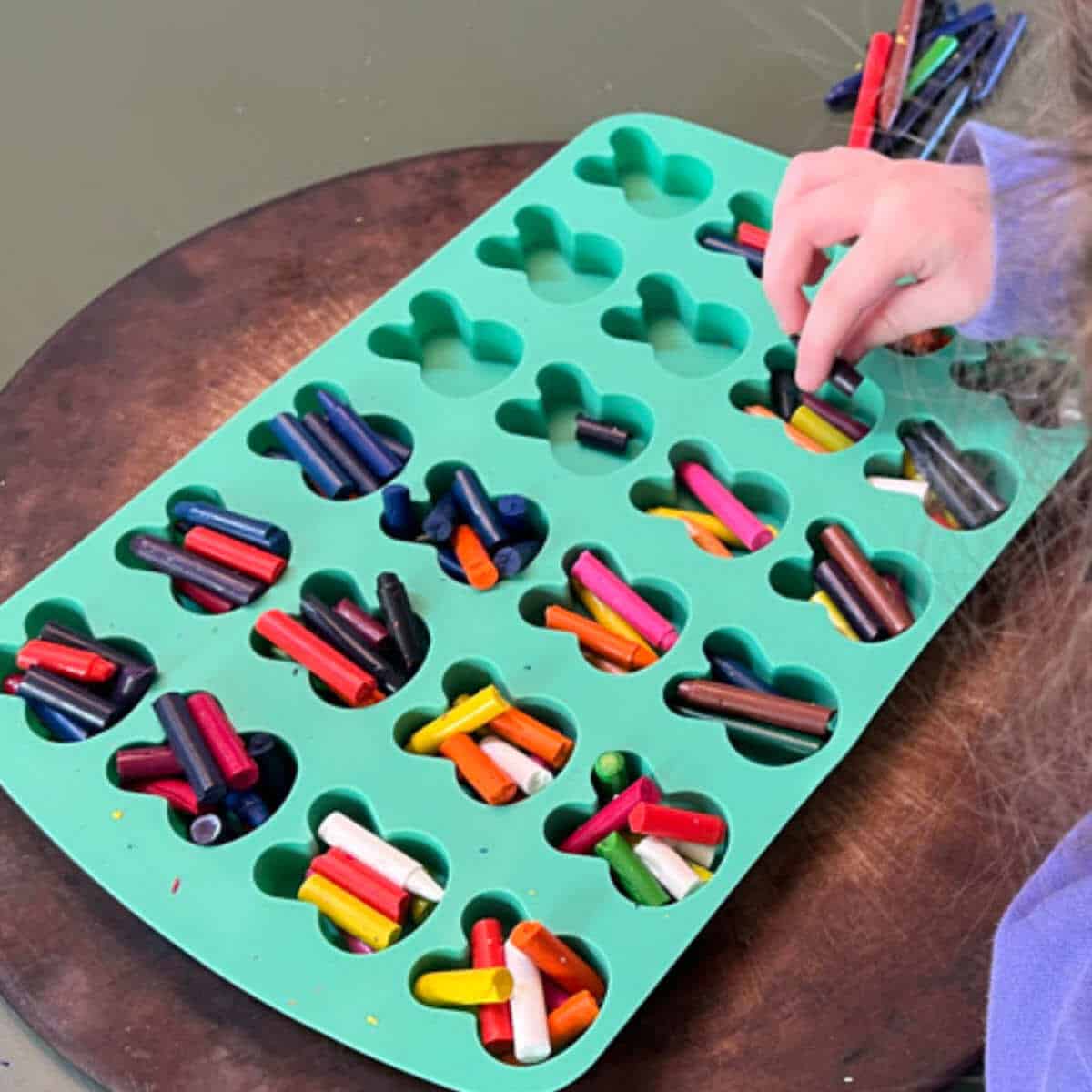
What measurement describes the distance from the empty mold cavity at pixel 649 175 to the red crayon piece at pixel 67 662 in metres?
0.50

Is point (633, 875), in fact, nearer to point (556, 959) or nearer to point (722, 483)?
point (556, 959)

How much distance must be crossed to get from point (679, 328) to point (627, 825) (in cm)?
39

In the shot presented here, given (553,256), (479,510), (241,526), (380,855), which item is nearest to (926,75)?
(553,256)

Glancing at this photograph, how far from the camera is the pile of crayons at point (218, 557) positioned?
761 millimetres

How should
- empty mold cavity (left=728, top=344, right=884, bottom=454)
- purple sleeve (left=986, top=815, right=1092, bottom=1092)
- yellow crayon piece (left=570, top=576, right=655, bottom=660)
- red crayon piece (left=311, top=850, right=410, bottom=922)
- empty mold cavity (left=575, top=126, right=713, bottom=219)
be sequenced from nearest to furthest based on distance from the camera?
purple sleeve (left=986, top=815, right=1092, bottom=1092), red crayon piece (left=311, top=850, right=410, bottom=922), yellow crayon piece (left=570, top=576, right=655, bottom=660), empty mold cavity (left=728, top=344, right=884, bottom=454), empty mold cavity (left=575, top=126, right=713, bottom=219)

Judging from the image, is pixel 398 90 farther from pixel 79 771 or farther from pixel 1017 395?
pixel 79 771

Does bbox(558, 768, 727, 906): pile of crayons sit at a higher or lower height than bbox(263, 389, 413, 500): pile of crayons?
lower

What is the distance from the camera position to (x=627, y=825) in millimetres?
675

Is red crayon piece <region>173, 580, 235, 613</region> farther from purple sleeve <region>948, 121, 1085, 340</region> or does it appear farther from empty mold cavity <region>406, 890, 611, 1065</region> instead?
purple sleeve <region>948, 121, 1085, 340</region>

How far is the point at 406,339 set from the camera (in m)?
0.90

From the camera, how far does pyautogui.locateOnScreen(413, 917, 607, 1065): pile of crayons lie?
61 cm

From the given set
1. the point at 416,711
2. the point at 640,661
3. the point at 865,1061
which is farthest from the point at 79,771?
the point at 865,1061

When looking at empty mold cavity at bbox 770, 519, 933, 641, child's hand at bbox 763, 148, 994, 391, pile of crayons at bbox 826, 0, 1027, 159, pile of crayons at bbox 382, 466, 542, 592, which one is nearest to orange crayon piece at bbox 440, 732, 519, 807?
pile of crayons at bbox 382, 466, 542, 592

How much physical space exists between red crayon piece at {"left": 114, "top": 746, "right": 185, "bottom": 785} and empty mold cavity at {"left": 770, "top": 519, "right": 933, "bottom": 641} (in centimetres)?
35
